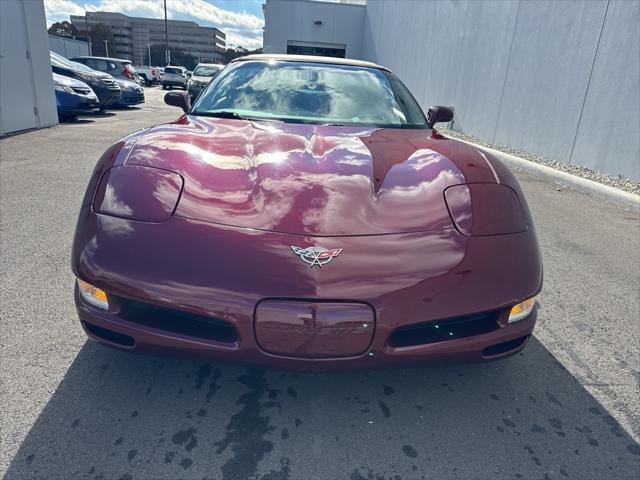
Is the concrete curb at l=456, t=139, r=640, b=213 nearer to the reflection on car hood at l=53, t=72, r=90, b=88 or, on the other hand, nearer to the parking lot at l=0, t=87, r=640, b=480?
the parking lot at l=0, t=87, r=640, b=480

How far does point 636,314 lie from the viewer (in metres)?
2.75

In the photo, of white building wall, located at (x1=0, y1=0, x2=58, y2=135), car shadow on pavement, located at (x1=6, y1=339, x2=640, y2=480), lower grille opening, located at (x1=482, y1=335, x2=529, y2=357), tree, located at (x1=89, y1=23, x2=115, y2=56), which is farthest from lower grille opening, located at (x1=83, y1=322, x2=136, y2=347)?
tree, located at (x1=89, y1=23, x2=115, y2=56)

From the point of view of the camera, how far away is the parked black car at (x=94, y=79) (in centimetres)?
1140

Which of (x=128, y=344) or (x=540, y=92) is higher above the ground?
(x=540, y=92)

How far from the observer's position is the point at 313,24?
2194 cm

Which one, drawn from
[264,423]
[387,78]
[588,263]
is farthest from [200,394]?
[588,263]

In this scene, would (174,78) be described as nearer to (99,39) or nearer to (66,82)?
(66,82)

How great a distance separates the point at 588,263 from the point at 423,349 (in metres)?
2.70

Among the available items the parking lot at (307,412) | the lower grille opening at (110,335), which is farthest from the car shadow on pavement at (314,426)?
the lower grille opening at (110,335)

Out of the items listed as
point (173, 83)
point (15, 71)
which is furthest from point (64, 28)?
point (15, 71)

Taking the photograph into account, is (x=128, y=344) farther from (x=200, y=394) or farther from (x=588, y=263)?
(x=588, y=263)

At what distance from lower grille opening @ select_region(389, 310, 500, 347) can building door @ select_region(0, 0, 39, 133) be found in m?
8.61

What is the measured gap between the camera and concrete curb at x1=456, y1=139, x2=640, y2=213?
5340 millimetres

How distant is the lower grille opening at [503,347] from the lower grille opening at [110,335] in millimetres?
1293
